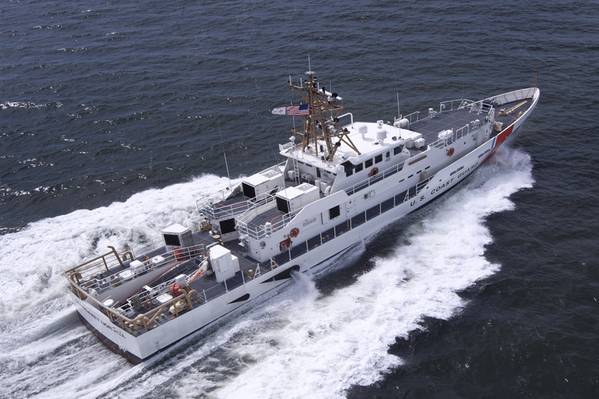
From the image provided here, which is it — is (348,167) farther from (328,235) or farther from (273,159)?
(273,159)

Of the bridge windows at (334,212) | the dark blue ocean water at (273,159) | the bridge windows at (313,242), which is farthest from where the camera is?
the bridge windows at (334,212)

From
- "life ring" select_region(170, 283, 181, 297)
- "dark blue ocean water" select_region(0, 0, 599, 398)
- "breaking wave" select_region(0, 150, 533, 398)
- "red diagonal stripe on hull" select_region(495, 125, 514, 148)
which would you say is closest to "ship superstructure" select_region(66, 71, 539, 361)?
"life ring" select_region(170, 283, 181, 297)

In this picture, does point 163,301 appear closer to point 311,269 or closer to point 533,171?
point 311,269

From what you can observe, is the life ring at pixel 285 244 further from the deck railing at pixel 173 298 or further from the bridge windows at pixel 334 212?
the bridge windows at pixel 334 212

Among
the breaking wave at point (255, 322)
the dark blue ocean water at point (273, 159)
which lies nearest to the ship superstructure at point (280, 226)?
the breaking wave at point (255, 322)

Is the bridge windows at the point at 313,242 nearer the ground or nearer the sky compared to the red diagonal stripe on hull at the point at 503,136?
nearer the ground

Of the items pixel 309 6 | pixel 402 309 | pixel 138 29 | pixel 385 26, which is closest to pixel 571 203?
pixel 402 309
